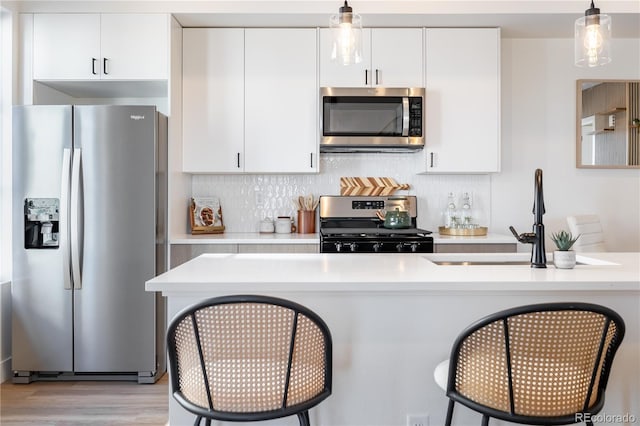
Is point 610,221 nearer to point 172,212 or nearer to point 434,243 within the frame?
point 434,243

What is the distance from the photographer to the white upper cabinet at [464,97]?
3.49 metres

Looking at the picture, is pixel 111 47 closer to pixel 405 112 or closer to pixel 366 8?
pixel 366 8

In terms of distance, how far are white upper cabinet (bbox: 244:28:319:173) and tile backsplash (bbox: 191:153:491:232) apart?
348 millimetres

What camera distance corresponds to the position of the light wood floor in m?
2.41

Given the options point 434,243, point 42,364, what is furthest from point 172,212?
point 434,243

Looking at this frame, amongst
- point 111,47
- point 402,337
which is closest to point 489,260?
point 402,337

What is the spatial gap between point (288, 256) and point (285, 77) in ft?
5.71

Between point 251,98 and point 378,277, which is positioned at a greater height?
point 251,98

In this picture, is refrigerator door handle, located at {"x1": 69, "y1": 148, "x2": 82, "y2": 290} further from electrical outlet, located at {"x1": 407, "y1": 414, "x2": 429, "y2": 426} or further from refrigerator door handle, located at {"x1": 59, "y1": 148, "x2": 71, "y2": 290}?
electrical outlet, located at {"x1": 407, "y1": 414, "x2": 429, "y2": 426}

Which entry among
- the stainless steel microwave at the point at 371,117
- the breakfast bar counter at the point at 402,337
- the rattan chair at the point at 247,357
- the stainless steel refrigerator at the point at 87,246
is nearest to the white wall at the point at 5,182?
the stainless steel refrigerator at the point at 87,246

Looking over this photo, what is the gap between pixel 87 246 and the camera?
9.61 ft

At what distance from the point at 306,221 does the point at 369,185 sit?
0.58 meters

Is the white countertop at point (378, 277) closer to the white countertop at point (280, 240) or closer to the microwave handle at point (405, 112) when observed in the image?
the white countertop at point (280, 240)

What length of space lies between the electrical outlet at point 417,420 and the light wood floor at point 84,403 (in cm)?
127
